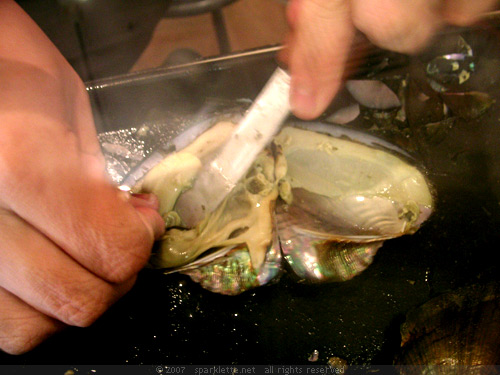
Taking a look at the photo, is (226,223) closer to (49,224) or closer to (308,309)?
(308,309)

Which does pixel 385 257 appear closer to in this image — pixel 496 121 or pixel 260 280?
pixel 260 280

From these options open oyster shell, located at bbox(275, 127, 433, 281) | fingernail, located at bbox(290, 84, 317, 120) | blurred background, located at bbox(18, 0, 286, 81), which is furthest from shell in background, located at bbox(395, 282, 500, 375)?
blurred background, located at bbox(18, 0, 286, 81)

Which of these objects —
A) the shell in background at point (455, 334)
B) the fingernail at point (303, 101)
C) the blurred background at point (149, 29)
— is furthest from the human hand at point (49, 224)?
the blurred background at point (149, 29)

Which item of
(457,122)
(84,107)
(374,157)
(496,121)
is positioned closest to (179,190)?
(84,107)

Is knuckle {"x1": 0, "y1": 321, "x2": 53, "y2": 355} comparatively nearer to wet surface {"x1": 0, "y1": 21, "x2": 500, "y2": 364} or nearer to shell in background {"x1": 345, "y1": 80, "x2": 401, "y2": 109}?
wet surface {"x1": 0, "y1": 21, "x2": 500, "y2": 364}

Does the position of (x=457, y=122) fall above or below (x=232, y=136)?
below

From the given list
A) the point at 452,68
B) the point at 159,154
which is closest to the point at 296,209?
the point at 159,154
